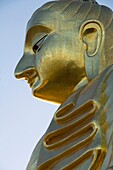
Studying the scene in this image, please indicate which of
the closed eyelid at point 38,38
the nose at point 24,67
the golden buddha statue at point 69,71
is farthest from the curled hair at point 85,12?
the nose at point 24,67

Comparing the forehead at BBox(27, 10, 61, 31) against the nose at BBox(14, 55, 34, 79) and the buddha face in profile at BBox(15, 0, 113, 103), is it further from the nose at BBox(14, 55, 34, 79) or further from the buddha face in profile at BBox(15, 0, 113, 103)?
the nose at BBox(14, 55, 34, 79)

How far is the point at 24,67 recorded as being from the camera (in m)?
3.87

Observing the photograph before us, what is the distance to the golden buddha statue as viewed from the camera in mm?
3479

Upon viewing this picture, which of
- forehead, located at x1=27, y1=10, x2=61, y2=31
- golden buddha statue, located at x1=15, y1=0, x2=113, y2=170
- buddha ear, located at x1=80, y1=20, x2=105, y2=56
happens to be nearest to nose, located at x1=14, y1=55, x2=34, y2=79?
golden buddha statue, located at x1=15, y1=0, x2=113, y2=170

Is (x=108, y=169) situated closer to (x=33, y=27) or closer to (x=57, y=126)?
(x=57, y=126)

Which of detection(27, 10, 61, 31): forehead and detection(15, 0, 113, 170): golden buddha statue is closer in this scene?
detection(15, 0, 113, 170): golden buddha statue

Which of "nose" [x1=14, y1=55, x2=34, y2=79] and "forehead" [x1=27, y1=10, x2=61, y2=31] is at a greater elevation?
"forehead" [x1=27, y1=10, x2=61, y2=31]

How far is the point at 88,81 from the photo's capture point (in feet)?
12.5

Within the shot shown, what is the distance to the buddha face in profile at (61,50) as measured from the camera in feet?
12.4

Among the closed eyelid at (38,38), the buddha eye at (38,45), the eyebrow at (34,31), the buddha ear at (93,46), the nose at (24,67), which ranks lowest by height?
the buddha ear at (93,46)

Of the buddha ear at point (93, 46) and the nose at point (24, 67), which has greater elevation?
the nose at point (24, 67)

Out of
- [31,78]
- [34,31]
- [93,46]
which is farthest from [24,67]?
[93,46]

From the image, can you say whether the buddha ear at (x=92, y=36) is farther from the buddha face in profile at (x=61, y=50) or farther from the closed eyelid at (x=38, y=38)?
the closed eyelid at (x=38, y=38)

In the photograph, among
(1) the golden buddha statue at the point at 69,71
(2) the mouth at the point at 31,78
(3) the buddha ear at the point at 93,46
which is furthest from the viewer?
(2) the mouth at the point at 31,78
